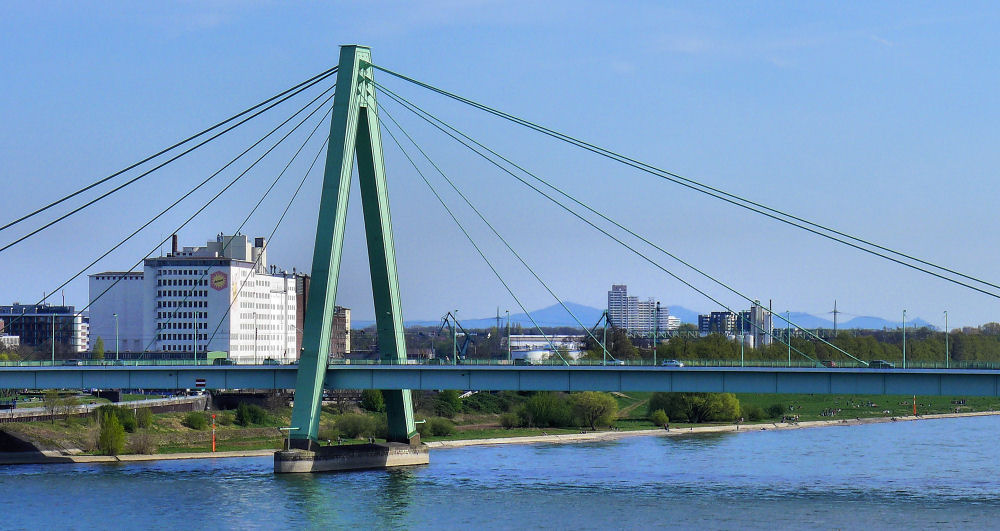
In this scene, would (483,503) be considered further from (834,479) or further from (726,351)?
(726,351)

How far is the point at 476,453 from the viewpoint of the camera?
8900 centimetres

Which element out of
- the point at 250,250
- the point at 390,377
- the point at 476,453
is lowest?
the point at 476,453

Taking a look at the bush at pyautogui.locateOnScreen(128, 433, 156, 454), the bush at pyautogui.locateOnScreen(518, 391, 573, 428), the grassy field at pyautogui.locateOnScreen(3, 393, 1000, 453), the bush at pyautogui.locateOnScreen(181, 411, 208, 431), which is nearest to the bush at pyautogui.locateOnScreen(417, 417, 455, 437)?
the grassy field at pyautogui.locateOnScreen(3, 393, 1000, 453)

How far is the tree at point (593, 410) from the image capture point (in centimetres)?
11325

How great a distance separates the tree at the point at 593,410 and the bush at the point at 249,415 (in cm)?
2690

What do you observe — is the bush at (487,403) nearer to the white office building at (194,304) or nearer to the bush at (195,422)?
the bush at (195,422)

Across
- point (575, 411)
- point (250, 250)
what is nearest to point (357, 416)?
point (575, 411)

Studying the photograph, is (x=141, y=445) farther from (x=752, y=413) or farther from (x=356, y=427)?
(x=752, y=413)

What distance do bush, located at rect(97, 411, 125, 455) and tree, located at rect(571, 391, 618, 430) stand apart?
142ft

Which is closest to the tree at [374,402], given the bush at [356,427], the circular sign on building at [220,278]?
the bush at [356,427]

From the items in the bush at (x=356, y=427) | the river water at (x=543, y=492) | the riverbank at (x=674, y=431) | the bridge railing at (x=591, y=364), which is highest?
the bridge railing at (x=591, y=364)

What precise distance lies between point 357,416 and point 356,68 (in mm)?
34272

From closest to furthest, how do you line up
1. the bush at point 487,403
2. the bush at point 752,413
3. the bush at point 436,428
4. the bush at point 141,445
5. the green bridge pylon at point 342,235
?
the green bridge pylon at point 342,235
the bush at point 141,445
the bush at point 436,428
the bush at point 487,403
the bush at point 752,413

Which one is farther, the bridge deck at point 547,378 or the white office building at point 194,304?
the white office building at point 194,304
